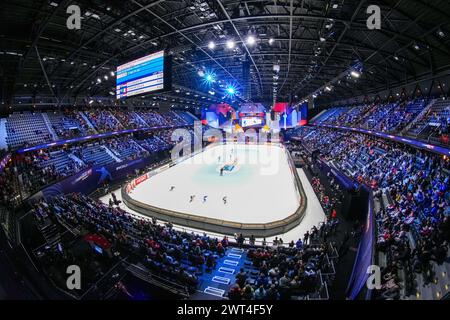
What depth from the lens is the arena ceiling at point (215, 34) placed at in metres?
10.6

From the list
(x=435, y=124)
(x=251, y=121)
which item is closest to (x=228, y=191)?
(x=435, y=124)

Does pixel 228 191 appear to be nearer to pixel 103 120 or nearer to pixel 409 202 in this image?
pixel 409 202

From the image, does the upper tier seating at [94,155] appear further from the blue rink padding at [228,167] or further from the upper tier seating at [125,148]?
the blue rink padding at [228,167]

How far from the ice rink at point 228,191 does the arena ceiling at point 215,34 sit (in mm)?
11013

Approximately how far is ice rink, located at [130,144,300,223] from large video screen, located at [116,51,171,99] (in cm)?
902

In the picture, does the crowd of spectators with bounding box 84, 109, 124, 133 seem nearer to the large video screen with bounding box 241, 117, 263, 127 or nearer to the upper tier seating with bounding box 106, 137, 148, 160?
the upper tier seating with bounding box 106, 137, 148, 160

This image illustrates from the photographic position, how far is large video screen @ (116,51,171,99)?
9.80 metres

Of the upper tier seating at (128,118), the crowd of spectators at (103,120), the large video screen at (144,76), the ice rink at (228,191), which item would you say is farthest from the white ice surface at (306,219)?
the upper tier seating at (128,118)

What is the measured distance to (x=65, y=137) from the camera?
75.3 ft

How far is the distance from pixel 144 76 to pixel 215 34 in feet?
25.2

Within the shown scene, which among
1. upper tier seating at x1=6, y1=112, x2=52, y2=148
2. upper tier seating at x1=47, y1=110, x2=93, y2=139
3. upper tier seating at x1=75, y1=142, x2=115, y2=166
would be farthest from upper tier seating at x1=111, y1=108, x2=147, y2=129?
upper tier seating at x1=6, y1=112, x2=52, y2=148
